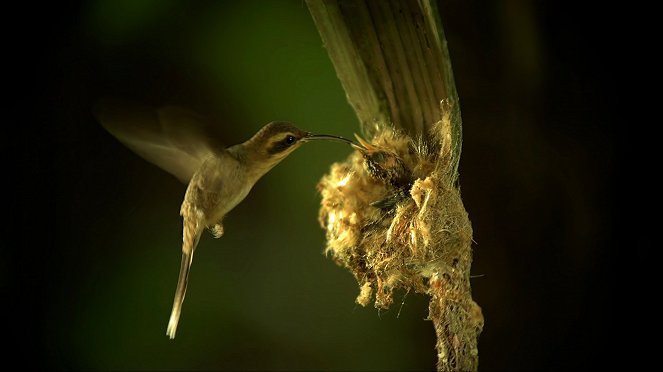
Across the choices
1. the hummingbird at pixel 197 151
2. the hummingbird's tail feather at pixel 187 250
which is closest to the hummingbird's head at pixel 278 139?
the hummingbird at pixel 197 151

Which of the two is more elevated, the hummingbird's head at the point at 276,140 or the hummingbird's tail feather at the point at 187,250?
the hummingbird's head at the point at 276,140

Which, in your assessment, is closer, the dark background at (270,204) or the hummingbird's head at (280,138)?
the hummingbird's head at (280,138)

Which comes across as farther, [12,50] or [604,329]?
[12,50]

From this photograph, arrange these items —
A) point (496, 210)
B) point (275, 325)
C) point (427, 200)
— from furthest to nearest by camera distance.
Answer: point (275, 325) → point (496, 210) → point (427, 200)

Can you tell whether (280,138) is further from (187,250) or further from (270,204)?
(270,204)

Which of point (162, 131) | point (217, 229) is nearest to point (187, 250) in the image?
point (217, 229)

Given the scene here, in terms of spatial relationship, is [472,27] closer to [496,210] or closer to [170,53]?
[496,210]

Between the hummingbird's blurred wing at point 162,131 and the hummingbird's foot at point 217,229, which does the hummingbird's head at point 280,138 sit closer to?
the hummingbird's blurred wing at point 162,131

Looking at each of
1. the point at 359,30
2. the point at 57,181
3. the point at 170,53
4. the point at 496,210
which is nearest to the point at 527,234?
the point at 496,210
